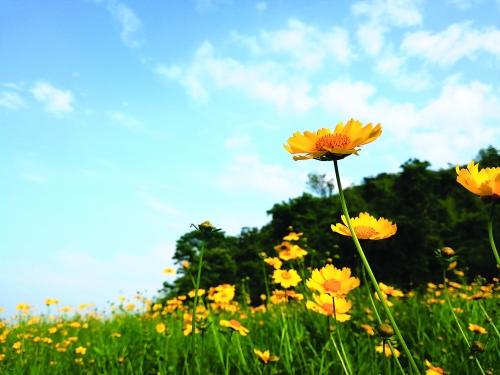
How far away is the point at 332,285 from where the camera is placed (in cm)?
122

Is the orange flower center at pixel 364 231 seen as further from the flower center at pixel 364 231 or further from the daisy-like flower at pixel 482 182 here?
the daisy-like flower at pixel 482 182

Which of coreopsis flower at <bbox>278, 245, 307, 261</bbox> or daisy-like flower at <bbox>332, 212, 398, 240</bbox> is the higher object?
coreopsis flower at <bbox>278, 245, 307, 261</bbox>

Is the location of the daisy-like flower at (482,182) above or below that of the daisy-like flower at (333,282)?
above

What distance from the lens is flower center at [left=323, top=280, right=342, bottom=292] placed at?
119 centimetres

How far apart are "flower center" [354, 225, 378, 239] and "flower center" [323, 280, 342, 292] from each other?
203 mm

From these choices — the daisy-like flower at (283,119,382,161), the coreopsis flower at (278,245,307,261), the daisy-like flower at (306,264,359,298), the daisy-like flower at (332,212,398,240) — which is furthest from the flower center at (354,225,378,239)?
the coreopsis flower at (278,245,307,261)

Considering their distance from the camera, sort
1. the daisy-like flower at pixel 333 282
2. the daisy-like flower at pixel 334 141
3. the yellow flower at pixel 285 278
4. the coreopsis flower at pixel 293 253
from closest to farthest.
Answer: the daisy-like flower at pixel 334 141, the daisy-like flower at pixel 333 282, the yellow flower at pixel 285 278, the coreopsis flower at pixel 293 253

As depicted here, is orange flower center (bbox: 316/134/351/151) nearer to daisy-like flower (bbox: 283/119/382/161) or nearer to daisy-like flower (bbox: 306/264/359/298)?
daisy-like flower (bbox: 283/119/382/161)

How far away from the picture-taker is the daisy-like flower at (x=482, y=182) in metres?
0.87

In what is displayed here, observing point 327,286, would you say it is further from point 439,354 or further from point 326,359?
point 439,354

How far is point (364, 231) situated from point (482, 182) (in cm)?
30

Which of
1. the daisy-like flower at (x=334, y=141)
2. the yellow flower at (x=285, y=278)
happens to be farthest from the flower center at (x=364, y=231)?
the yellow flower at (x=285, y=278)

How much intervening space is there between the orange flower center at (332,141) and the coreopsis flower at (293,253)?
5.95ft

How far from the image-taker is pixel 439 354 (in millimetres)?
2270
